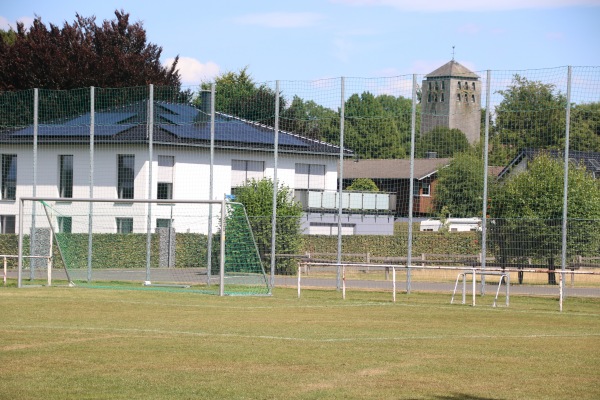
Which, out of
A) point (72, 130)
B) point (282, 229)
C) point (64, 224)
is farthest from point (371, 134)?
point (72, 130)

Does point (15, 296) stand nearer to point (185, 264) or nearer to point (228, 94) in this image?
point (185, 264)

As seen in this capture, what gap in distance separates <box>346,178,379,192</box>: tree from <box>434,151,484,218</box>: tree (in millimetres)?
2367

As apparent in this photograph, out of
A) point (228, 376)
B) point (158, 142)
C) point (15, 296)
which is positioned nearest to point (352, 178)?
point (158, 142)

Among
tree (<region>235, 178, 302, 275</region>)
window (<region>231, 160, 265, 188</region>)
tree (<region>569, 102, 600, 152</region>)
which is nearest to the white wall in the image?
window (<region>231, 160, 265, 188</region>)

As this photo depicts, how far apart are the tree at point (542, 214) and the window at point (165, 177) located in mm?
12639

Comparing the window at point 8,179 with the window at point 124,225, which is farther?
the window at point 8,179

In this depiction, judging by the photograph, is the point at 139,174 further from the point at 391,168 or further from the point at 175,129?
the point at 391,168

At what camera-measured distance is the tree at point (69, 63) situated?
54.8 m

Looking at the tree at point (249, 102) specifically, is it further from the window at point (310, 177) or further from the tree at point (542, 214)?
the tree at point (542, 214)

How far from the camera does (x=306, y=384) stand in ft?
36.4

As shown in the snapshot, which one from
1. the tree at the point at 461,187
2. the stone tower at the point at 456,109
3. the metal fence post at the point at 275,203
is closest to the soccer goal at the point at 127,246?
the metal fence post at the point at 275,203

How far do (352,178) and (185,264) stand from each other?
6.17 meters

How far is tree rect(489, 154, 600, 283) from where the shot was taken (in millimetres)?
25531

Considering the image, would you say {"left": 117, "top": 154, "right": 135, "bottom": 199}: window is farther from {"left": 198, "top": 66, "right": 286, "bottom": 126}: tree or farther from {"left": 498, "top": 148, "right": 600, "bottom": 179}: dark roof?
{"left": 498, "top": 148, "right": 600, "bottom": 179}: dark roof
